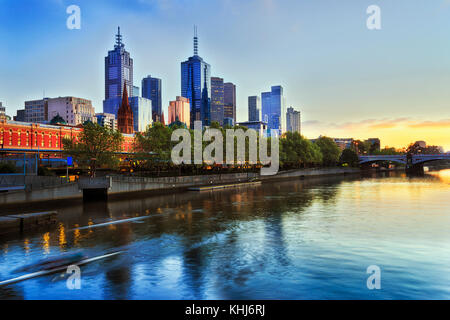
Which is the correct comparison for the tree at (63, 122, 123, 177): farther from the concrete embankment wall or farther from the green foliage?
the green foliage

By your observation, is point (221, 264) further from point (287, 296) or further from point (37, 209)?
point (37, 209)

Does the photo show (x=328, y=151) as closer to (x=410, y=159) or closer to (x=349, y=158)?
(x=349, y=158)

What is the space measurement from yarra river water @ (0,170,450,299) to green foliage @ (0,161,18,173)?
6.54 m

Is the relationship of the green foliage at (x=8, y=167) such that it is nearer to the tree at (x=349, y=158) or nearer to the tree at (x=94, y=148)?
the tree at (x=94, y=148)

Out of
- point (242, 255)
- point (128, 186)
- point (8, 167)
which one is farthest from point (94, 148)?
point (242, 255)

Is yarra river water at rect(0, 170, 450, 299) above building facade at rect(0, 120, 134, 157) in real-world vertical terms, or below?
below

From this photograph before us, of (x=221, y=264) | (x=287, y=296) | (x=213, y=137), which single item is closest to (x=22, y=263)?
(x=221, y=264)

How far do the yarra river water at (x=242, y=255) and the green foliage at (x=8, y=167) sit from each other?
21.5ft

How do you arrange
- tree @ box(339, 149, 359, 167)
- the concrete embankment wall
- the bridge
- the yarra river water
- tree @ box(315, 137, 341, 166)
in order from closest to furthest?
1. the yarra river water
2. the concrete embankment wall
3. tree @ box(315, 137, 341, 166)
4. the bridge
5. tree @ box(339, 149, 359, 167)

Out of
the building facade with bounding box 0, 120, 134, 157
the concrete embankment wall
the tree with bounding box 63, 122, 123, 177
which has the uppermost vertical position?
the building facade with bounding box 0, 120, 134, 157

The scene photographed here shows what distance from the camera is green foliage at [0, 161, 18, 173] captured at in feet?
101

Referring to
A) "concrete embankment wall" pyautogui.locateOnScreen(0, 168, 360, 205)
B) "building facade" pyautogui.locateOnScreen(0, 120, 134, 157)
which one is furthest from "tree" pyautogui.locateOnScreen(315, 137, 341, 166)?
"building facade" pyautogui.locateOnScreen(0, 120, 134, 157)

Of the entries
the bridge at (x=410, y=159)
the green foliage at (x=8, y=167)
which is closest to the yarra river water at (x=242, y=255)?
the green foliage at (x=8, y=167)

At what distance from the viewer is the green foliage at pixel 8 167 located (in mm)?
30828
